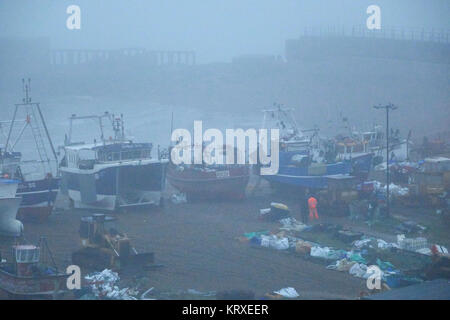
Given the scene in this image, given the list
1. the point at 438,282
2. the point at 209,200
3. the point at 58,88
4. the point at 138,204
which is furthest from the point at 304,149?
the point at 58,88

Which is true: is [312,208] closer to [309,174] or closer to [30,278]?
[309,174]

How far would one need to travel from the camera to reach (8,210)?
7.81 metres

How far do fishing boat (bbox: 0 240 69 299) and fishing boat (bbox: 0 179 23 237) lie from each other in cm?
213

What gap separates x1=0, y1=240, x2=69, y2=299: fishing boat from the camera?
5.39 meters

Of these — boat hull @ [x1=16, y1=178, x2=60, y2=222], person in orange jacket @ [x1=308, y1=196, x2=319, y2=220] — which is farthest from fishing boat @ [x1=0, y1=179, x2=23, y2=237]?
person in orange jacket @ [x1=308, y1=196, x2=319, y2=220]

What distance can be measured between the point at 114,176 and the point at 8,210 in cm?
190

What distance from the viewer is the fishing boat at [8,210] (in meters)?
7.77

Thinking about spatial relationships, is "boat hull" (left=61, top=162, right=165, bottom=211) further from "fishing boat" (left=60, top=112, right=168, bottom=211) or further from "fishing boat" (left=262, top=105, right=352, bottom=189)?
"fishing boat" (left=262, top=105, right=352, bottom=189)

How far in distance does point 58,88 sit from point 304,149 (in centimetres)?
1012

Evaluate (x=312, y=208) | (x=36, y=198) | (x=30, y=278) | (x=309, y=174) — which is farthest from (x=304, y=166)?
(x=30, y=278)

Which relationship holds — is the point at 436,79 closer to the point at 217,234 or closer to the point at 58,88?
the point at 58,88

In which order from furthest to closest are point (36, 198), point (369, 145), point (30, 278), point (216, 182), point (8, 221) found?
point (369, 145), point (216, 182), point (36, 198), point (8, 221), point (30, 278)

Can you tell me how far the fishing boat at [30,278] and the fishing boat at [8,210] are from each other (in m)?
2.13

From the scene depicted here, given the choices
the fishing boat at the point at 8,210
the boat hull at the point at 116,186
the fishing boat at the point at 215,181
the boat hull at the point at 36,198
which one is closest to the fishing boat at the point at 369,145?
the fishing boat at the point at 215,181
